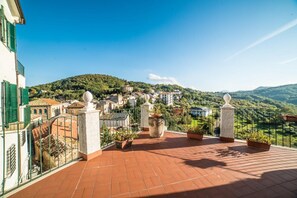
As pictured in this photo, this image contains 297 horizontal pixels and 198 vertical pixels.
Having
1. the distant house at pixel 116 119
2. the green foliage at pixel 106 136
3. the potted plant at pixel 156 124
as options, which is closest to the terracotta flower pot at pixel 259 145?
the potted plant at pixel 156 124

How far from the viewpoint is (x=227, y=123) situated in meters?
4.27

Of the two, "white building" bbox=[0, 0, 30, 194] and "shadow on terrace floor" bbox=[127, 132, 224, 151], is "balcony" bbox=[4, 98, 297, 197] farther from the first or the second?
"white building" bbox=[0, 0, 30, 194]

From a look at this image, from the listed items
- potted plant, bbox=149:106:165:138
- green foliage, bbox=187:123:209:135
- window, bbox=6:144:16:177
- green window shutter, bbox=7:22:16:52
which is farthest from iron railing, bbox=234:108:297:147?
green window shutter, bbox=7:22:16:52

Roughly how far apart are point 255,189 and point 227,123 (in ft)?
8.06

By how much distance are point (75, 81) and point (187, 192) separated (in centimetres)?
5329

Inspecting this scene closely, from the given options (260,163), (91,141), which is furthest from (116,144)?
(260,163)

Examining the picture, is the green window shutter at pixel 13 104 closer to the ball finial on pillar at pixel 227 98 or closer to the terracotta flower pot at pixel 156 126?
the terracotta flower pot at pixel 156 126

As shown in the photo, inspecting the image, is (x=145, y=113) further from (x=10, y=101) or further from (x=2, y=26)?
(x=2, y=26)

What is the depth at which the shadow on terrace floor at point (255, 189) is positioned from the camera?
6.31 ft

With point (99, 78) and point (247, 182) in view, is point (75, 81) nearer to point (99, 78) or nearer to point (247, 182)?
point (99, 78)

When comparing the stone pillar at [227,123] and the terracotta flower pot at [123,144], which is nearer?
the terracotta flower pot at [123,144]

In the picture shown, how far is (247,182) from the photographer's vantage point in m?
2.21

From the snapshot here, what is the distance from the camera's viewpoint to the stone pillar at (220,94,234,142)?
4.23 m

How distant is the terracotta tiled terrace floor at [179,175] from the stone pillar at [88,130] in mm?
221
